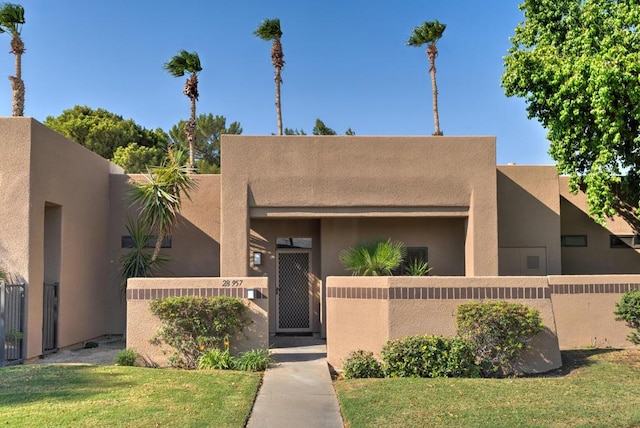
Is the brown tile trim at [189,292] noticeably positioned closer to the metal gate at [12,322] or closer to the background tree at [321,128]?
the metal gate at [12,322]

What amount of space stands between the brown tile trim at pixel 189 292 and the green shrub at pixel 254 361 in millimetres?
1082

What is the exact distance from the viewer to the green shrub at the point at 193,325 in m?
10.9

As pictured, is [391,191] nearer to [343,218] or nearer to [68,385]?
[343,218]

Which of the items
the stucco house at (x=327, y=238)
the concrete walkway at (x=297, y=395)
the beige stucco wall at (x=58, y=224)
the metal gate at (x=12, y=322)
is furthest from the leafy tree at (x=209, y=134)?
the concrete walkway at (x=297, y=395)

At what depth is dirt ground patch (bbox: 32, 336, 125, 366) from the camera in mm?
11922

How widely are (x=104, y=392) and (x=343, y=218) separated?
26.0 feet

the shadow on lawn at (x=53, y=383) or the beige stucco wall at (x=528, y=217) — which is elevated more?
the beige stucco wall at (x=528, y=217)

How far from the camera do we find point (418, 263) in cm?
1497

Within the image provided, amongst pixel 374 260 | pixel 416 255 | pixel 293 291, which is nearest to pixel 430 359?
pixel 374 260

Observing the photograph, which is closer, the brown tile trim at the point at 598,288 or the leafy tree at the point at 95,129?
the brown tile trim at the point at 598,288

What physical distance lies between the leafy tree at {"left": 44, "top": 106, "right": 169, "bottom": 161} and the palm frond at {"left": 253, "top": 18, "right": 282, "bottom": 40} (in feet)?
43.3

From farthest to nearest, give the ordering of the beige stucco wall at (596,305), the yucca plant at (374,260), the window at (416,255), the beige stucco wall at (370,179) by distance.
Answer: the window at (416,255) < the beige stucco wall at (370,179) < the yucca plant at (374,260) < the beige stucco wall at (596,305)

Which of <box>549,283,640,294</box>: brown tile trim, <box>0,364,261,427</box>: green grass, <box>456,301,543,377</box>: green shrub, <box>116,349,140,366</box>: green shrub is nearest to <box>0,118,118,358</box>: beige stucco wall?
<box>116,349,140,366</box>: green shrub

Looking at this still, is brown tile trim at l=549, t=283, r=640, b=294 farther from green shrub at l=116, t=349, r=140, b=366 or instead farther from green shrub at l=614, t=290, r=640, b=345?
green shrub at l=116, t=349, r=140, b=366
